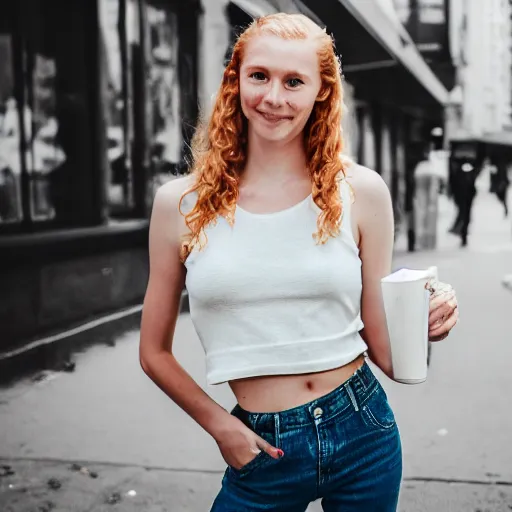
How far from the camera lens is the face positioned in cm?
133

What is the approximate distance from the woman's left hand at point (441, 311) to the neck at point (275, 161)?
31 cm

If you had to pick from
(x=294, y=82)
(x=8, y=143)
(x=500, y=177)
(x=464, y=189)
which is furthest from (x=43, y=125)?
(x=294, y=82)

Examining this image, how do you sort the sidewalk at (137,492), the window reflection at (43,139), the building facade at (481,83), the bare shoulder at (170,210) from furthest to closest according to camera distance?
the window reflection at (43,139), the building facade at (481,83), the sidewalk at (137,492), the bare shoulder at (170,210)

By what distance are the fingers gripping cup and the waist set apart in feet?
0.22

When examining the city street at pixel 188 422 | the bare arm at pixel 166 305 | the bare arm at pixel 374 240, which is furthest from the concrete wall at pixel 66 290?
the bare arm at pixel 374 240

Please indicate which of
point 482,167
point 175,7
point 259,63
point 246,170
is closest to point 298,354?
point 246,170

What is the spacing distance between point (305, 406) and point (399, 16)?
230 cm

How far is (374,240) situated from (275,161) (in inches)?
8.7

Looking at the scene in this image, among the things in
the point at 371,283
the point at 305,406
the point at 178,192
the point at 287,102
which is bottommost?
the point at 305,406

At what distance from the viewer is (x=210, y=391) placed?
3.12 meters

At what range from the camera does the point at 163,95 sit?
11.1 ft

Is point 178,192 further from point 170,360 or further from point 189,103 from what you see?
point 189,103

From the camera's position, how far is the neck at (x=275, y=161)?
141cm

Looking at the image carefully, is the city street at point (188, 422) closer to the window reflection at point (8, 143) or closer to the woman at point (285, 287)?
the window reflection at point (8, 143)
